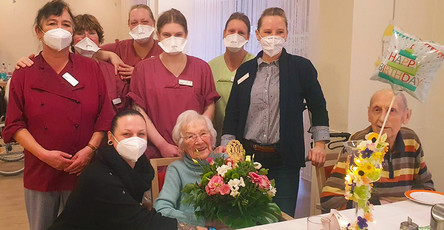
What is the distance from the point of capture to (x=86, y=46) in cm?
274

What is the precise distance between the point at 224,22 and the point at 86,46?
274cm

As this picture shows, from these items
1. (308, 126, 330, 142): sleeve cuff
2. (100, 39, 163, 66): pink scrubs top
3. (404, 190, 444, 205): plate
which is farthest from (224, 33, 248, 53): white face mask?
(404, 190, 444, 205): plate

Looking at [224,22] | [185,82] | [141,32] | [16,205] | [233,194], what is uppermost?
[224,22]

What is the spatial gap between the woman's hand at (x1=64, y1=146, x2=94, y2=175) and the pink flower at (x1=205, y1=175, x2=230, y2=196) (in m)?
0.89

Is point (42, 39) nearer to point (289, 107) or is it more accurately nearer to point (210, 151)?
point (210, 151)

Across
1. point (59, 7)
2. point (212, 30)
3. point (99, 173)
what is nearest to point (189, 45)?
point (212, 30)

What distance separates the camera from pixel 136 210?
5.92ft

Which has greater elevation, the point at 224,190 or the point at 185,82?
the point at 185,82

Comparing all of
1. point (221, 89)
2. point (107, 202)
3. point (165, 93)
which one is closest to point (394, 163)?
point (221, 89)

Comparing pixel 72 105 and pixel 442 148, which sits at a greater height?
pixel 72 105

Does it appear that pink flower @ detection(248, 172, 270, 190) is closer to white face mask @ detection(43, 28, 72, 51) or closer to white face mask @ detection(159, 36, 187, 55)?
white face mask @ detection(159, 36, 187, 55)

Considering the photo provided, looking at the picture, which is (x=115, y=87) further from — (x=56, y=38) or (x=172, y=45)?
(x=56, y=38)

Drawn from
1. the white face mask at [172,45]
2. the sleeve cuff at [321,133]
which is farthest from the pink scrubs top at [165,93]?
the sleeve cuff at [321,133]

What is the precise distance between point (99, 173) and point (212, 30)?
3.91m
